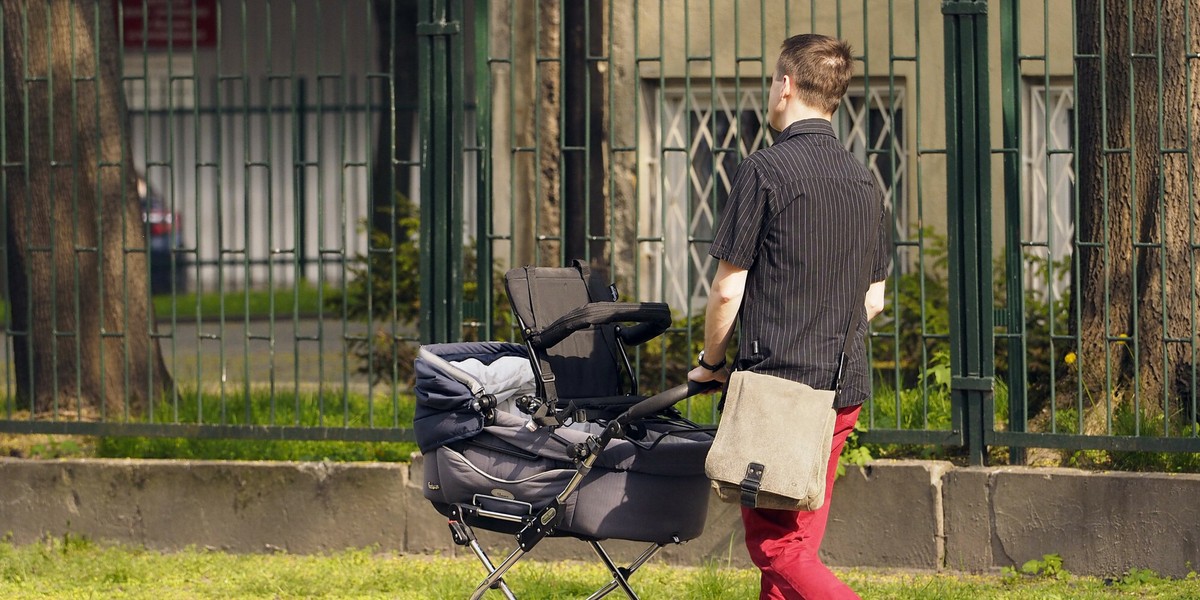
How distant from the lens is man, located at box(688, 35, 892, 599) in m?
3.96

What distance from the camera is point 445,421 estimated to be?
4.34 meters

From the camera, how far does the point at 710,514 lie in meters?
6.16

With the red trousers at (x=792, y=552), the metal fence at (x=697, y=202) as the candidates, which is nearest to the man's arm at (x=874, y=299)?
the red trousers at (x=792, y=552)

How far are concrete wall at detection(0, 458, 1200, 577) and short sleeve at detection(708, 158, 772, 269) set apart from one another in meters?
2.30

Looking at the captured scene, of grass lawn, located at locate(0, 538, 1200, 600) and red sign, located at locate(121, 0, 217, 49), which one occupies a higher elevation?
red sign, located at locate(121, 0, 217, 49)

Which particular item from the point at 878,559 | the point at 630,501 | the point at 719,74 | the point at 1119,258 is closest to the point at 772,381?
the point at 630,501

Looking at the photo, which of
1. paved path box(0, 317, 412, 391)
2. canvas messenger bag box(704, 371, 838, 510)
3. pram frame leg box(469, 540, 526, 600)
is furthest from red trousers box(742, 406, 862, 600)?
paved path box(0, 317, 412, 391)

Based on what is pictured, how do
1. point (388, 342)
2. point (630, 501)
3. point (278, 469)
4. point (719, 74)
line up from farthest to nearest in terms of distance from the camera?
point (719, 74), point (388, 342), point (278, 469), point (630, 501)

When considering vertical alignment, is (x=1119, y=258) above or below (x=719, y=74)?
below

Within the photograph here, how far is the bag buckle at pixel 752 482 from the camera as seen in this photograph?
3885 millimetres

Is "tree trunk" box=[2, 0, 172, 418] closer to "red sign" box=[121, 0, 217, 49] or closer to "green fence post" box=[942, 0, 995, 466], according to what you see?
"green fence post" box=[942, 0, 995, 466]

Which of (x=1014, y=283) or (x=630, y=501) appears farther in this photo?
(x=1014, y=283)

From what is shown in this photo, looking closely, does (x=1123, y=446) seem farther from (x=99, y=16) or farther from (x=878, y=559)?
(x=99, y=16)

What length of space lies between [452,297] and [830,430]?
292 centimetres
